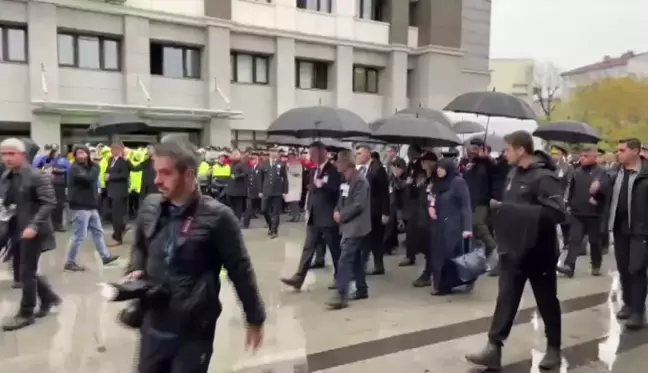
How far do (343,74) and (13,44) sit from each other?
14.1 metres

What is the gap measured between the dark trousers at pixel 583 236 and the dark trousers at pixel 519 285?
435 cm

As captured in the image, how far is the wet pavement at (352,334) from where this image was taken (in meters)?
5.50

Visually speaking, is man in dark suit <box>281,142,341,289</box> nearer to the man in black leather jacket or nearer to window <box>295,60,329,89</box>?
the man in black leather jacket

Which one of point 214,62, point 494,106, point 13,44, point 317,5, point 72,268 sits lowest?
point 72,268

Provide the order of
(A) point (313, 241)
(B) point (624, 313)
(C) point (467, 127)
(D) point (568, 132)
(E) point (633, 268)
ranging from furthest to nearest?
(C) point (467, 127)
(D) point (568, 132)
(A) point (313, 241)
(B) point (624, 313)
(E) point (633, 268)

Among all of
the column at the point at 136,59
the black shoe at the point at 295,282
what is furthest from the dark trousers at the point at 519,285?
the column at the point at 136,59

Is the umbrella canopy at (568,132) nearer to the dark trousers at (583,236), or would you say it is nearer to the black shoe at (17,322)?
the dark trousers at (583,236)

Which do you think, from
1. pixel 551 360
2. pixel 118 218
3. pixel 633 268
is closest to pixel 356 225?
pixel 551 360

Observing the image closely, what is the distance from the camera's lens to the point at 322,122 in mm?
8391

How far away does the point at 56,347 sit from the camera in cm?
576

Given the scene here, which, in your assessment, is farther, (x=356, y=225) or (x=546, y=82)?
(x=546, y=82)

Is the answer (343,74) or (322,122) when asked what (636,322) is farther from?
(343,74)

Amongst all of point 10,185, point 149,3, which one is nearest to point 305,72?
point 149,3

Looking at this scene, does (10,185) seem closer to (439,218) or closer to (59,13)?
(439,218)
